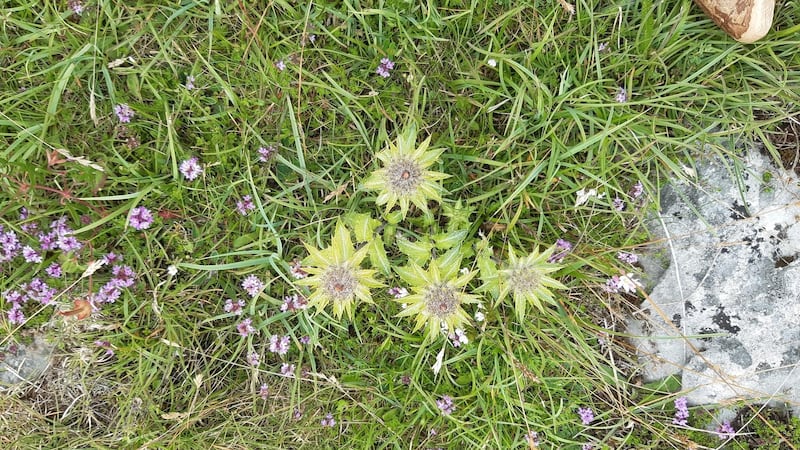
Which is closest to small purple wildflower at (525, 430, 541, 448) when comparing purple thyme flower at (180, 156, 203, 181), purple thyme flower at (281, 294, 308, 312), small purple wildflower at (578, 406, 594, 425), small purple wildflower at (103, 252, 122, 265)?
small purple wildflower at (578, 406, 594, 425)

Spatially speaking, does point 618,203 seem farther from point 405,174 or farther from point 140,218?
point 140,218

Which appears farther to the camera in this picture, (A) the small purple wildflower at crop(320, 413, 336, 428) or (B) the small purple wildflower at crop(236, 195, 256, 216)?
(A) the small purple wildflower at crop(320, 413, 336, 428)

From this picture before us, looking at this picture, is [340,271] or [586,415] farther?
[586,415]

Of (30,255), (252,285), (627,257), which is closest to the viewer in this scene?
(30,255)

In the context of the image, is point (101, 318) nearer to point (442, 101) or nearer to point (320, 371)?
point (320, 371)

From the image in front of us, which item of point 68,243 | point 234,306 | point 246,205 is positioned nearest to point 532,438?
point 234,306

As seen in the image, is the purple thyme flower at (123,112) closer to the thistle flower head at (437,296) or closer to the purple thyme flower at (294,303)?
the purple thyme flower at (294,303)

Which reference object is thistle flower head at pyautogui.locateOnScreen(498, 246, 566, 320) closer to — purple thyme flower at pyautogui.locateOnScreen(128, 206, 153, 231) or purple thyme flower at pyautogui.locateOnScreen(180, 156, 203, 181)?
purple thyme flower at pyautogui.locateOnScreen(180, 156, 203, 181)

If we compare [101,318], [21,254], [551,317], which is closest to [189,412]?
[101,318]
